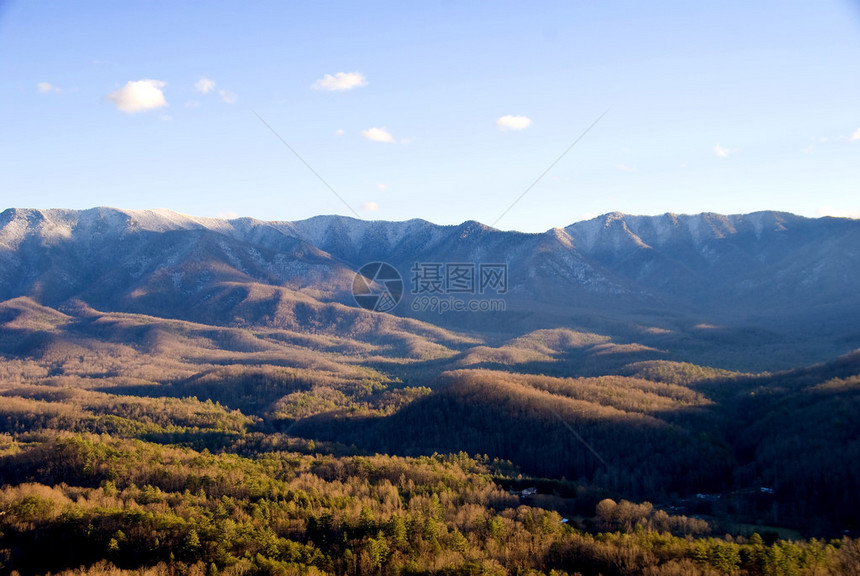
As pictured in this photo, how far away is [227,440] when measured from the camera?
144 metres

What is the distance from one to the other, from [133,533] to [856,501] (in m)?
103

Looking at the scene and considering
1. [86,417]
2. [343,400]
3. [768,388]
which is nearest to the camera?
[86,417]

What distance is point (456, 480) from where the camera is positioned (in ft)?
345

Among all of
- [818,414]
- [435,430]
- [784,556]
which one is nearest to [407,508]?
[784,556]

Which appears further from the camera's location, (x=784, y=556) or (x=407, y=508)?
(x=407, y=508)

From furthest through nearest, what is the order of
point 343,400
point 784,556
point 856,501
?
point 343,400 < point 856,501 < point 784,556

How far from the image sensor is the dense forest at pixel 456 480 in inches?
2574

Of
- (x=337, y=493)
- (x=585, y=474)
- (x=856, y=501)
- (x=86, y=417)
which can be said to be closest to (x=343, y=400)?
(x=86, y=417)

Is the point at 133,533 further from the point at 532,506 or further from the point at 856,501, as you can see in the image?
the point at 856,501

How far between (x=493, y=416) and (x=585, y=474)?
3129cm

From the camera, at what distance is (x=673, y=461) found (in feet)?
403

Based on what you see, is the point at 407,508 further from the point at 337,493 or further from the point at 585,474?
the point at 585,474

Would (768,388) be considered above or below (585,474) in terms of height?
above

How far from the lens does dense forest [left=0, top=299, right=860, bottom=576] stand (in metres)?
65.4
